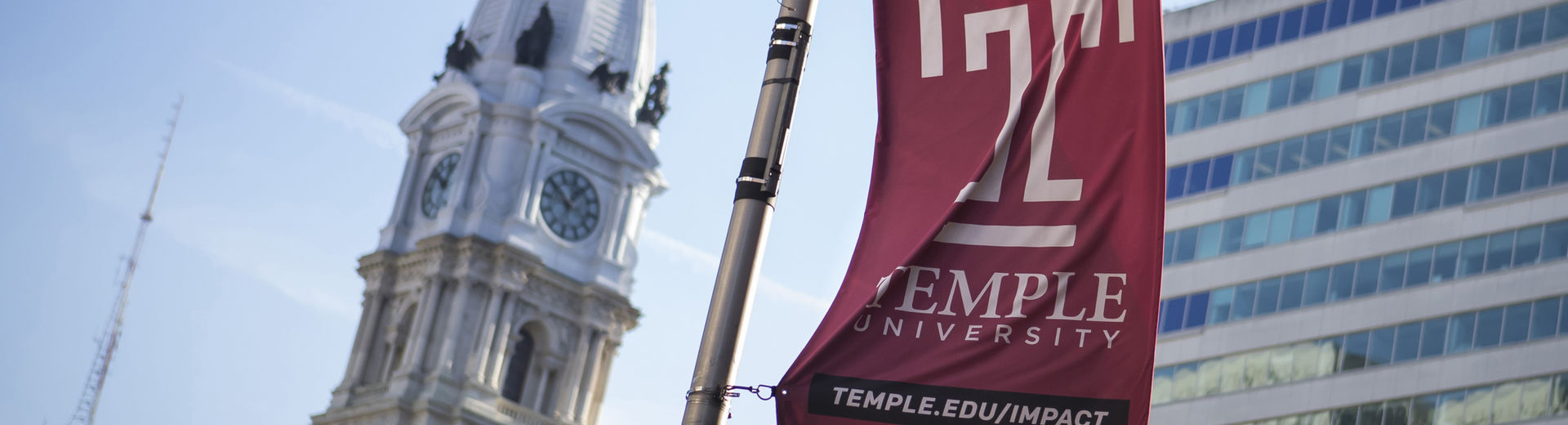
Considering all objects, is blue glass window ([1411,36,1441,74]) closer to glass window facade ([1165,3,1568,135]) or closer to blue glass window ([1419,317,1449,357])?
glass window facade ([1165,3,1568,135])

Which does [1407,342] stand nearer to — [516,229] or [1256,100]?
[1256,100]

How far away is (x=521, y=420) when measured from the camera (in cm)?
8538

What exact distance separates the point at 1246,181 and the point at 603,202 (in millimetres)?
41415

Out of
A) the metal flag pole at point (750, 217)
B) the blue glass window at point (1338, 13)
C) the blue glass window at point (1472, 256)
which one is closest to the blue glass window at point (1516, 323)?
the blue glass window at point (1472, 256)

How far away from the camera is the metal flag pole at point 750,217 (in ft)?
29.9

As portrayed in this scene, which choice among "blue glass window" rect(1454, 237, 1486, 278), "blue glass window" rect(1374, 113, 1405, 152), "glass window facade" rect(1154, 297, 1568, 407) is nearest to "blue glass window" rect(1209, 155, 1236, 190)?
"blue glass window" rect(1374, 113, 1405, 152)

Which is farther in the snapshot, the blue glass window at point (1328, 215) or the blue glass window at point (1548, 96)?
the blue glass window at point (1328, 215)

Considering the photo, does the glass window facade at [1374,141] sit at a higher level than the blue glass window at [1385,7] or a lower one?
lower

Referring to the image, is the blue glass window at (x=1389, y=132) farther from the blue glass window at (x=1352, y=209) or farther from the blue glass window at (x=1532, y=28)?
the blue glass window at (x=1532, y=28)

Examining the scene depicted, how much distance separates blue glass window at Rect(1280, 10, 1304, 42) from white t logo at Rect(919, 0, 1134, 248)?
47279 millimetres

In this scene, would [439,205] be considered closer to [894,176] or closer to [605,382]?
[605,382]

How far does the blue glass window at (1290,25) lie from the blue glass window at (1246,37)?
882 millimetres

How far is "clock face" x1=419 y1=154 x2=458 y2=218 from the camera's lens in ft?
295

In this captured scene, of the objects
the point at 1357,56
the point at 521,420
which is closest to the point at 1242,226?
the point at 1357,56
